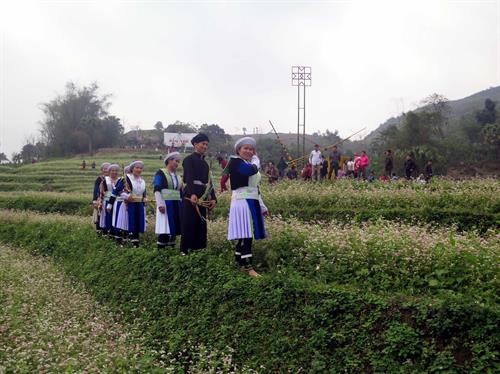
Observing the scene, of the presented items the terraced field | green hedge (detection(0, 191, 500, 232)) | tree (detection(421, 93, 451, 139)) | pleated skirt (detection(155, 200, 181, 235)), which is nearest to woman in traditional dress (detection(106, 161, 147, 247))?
green hedge (detection(0, 191, 500, 232))

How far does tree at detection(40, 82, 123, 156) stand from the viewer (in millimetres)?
74000

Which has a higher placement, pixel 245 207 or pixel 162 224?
pixel 245 207

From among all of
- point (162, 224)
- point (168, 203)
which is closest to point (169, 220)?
point (162, 224)

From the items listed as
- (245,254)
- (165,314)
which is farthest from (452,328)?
(165,314)

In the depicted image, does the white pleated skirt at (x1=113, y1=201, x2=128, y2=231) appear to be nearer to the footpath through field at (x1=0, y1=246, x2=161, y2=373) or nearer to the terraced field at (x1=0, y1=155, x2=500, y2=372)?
the terraced field at (x1=0, y1=155, x2=500, y2=372)

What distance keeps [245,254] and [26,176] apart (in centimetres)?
3928

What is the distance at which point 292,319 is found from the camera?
21.1ft

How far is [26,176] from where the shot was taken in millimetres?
42656

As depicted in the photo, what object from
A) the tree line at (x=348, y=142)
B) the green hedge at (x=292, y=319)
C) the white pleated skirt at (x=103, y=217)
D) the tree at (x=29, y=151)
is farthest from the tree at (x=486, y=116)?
the tree at (x=29, y=151)

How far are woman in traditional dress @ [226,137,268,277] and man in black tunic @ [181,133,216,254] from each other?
1049 mm

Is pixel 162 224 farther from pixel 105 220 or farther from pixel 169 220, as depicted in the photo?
pixel 105 220

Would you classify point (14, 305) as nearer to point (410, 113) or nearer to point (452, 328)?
point (452, 328)

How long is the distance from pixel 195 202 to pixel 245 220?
1345 millimetres

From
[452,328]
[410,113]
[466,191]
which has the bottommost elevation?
[452,328]
